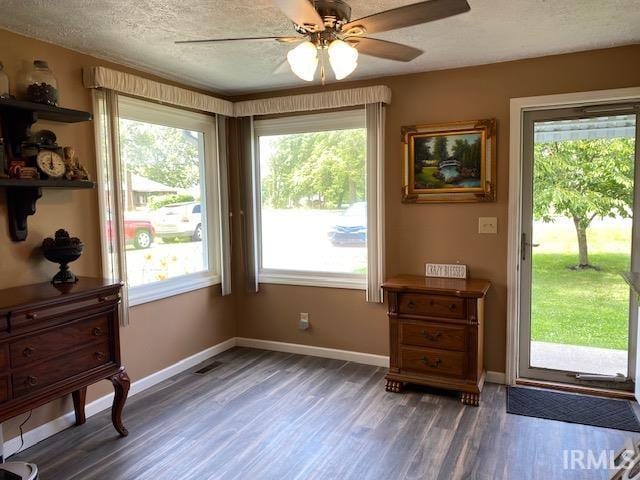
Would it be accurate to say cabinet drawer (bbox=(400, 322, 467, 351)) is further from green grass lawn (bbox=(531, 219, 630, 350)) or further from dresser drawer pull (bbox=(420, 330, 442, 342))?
green grass lawn (bbox=(531, 219, 630, 350))

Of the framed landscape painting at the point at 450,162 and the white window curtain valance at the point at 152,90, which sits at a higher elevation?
the white window curtain valance at the point at 152,90

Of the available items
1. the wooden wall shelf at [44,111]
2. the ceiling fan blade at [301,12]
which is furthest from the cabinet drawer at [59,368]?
the ceiling fan blade at [301,12]

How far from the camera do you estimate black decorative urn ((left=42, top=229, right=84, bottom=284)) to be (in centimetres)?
264

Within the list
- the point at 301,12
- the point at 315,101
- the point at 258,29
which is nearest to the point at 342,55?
the point at 301,12

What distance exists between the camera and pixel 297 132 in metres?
4.09

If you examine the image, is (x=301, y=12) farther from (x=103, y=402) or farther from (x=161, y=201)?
(x=103, y=402)

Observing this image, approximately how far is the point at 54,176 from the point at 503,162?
2.96 meters

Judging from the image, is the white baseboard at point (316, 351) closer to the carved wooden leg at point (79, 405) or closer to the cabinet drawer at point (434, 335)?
the cabinet drawer at point (434, 335)

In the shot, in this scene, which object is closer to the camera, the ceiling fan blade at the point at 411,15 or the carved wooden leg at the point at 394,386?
the ceiling fan blade at the point at 411,15

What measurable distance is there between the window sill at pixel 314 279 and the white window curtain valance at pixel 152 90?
1537mm

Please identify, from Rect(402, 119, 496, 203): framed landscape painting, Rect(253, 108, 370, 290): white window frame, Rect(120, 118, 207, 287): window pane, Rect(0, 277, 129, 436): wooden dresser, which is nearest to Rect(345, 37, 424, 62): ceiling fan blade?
Rect(402, 119, 496, 203): framed landscape painting

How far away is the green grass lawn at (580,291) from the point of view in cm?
321

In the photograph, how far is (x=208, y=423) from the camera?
2.92 meters

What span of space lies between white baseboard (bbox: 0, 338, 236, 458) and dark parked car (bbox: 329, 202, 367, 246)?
149cm
